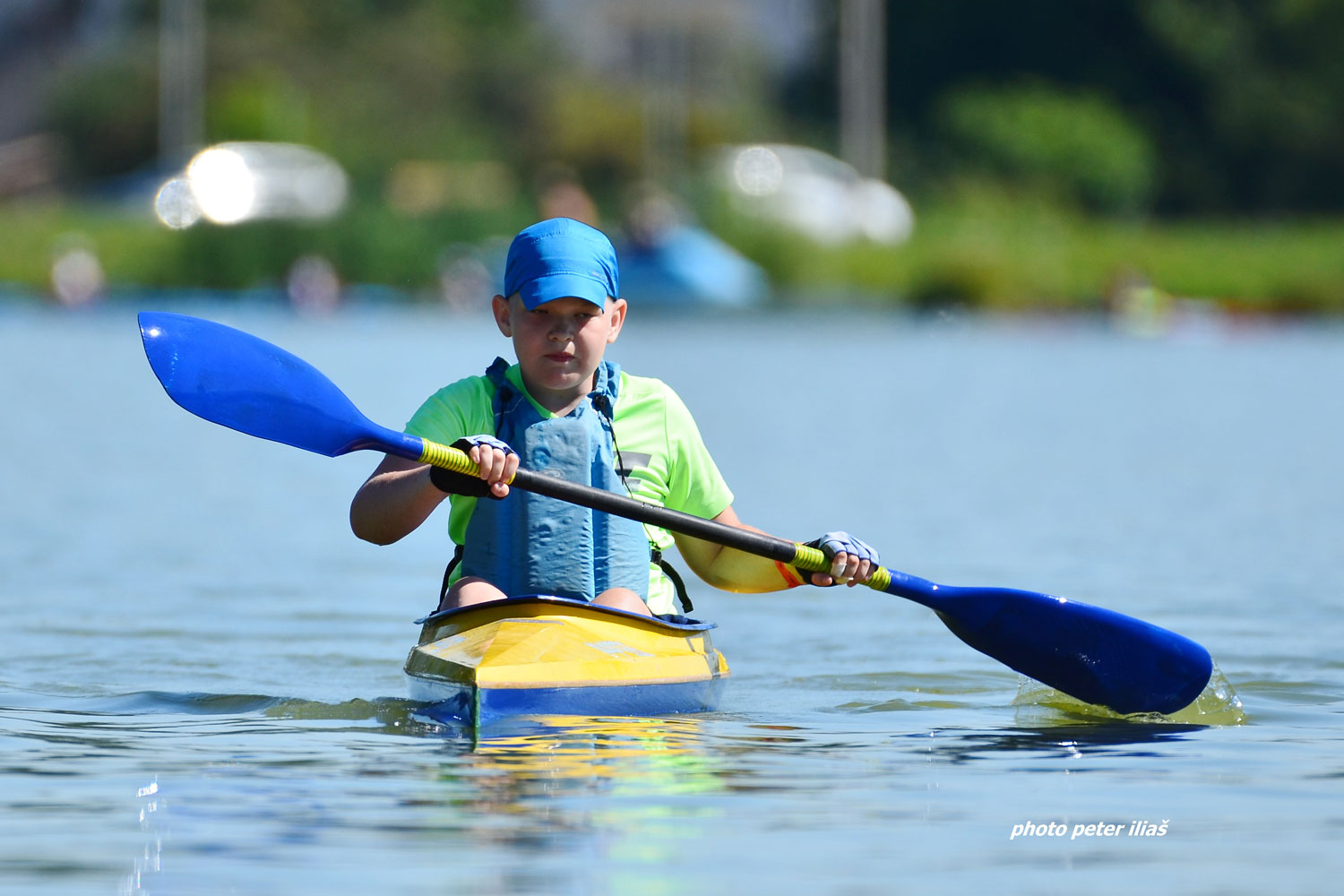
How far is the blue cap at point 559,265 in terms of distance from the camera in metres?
5.54

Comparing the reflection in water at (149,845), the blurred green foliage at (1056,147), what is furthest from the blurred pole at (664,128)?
the reflection in water at (149,845)

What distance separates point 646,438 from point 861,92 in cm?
4319

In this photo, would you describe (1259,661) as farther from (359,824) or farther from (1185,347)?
(1185,347)

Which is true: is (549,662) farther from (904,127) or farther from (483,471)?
(904,127)

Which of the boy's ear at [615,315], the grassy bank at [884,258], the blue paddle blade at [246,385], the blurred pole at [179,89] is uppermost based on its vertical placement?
the blurred pole at [179,89]

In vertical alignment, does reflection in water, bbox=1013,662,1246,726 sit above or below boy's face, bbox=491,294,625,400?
below

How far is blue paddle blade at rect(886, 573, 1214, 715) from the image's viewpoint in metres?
6.17

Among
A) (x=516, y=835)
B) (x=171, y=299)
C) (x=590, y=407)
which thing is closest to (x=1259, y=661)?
(x=590, y=407)

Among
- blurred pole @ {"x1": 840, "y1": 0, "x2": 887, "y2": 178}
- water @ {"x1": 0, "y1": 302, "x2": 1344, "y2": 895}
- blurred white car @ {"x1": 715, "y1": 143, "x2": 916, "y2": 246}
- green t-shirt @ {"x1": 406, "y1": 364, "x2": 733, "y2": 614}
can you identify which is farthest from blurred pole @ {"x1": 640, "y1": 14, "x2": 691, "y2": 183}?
green t-shirt @ {"x1": 406, "y1": 364, "x2": 733, "y2": 614}

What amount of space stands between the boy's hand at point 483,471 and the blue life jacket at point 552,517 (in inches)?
12.5

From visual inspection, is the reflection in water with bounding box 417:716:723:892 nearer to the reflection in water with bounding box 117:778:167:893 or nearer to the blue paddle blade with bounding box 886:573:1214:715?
the reflection in water with bounding box 117:778:167:893

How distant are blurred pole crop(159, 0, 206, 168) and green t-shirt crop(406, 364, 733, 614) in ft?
137

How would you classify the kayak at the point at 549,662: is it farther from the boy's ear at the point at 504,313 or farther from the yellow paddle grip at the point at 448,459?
the boy's ear at the point at 504,313

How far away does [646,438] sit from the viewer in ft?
19.5
